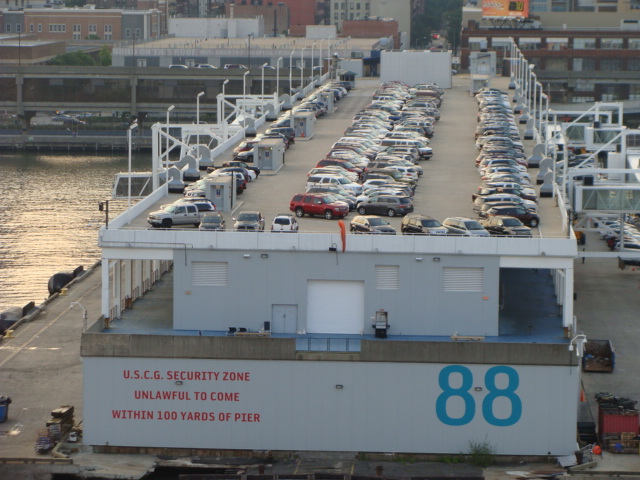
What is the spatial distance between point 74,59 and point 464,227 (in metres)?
112

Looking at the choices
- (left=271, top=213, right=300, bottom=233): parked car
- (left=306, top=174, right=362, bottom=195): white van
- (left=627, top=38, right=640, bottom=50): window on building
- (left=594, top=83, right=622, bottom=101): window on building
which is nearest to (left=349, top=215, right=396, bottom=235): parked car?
(left=271, top=213, right=300, bottom=233): parked car

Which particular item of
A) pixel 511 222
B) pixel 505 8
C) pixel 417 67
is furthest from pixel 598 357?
pixel 505 8

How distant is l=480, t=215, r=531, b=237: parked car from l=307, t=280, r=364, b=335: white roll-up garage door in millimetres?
6075

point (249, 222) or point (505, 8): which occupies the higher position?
point (505, 8)

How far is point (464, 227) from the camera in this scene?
45.0 metres

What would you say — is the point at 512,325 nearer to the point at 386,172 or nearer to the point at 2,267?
the point at 386,172

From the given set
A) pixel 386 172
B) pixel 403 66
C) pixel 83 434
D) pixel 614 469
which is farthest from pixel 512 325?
pixel 403 66

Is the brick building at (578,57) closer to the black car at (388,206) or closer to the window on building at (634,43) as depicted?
the window on building at (634,43)

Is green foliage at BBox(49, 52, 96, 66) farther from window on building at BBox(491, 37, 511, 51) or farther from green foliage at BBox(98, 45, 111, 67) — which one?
window on building at BBox(491, 37, 511, 51)

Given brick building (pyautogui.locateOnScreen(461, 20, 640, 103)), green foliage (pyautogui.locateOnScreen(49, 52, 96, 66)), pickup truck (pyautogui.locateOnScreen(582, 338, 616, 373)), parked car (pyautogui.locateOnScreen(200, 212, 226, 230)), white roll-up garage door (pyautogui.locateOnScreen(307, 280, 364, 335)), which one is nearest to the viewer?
white roll-up garage door (pyautogui.locateOnScreen(307, 280, 364, 335))

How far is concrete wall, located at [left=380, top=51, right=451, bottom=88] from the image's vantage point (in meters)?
104

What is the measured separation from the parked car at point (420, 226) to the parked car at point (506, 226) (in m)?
1.55

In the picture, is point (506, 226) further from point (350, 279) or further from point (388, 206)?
point (350, 279)

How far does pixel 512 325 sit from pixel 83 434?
11.8 meters
